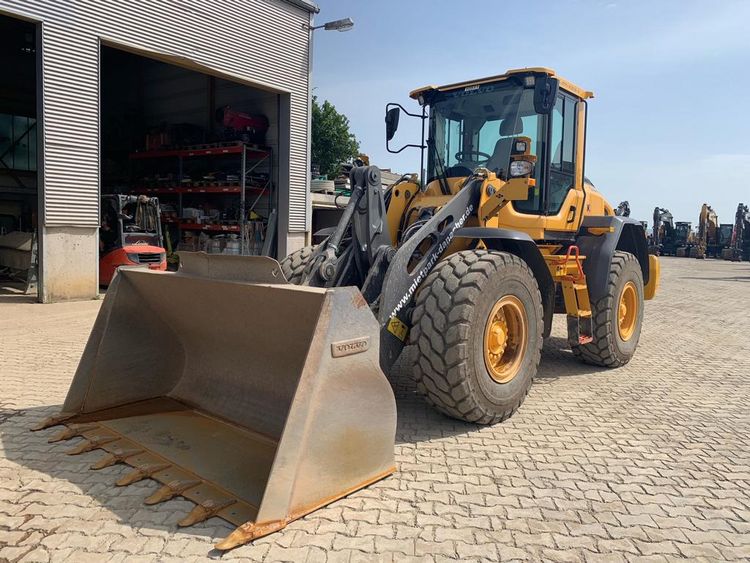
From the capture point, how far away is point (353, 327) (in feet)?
10.1

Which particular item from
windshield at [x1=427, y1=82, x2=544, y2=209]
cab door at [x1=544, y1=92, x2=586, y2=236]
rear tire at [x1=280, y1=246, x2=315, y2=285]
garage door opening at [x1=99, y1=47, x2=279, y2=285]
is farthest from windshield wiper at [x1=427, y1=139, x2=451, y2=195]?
garage door opening at [x1=99, y1=47, x2=279, y2=285]

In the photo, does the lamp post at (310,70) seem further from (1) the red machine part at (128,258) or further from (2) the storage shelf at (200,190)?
(1) the red machine part at (128,258)

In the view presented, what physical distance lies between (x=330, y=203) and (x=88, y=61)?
10.5m

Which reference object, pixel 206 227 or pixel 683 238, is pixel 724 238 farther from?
pixel 206 227

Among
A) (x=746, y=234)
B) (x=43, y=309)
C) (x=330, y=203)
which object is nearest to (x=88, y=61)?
(x=43, y=309)

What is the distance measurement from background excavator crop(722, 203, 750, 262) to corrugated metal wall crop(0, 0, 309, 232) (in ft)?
101

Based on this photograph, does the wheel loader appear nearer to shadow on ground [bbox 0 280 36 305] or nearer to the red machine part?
shadow on ground [bbox 0 280 36 305]

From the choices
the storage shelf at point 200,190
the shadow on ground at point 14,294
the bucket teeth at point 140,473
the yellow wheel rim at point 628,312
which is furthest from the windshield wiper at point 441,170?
the storage shelf at point 200,190

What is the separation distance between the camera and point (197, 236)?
16.6 meters

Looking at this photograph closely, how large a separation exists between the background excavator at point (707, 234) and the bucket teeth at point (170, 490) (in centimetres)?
Answer: 3930

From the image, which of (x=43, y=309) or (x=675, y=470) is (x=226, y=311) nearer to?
(x=675, y=470)

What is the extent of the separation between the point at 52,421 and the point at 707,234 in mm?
39851

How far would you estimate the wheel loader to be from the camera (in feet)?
9.86

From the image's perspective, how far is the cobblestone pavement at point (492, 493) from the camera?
2656mm
